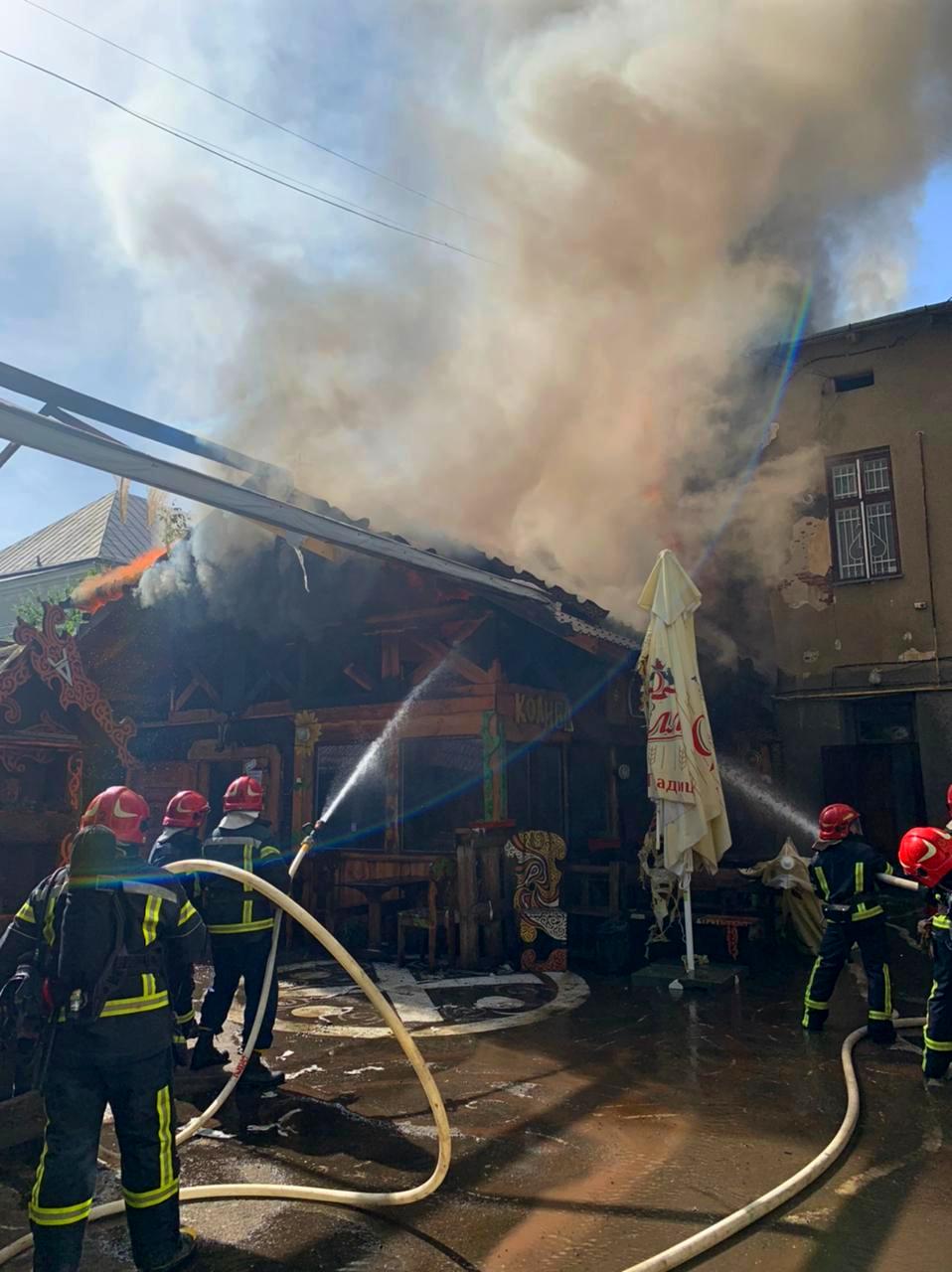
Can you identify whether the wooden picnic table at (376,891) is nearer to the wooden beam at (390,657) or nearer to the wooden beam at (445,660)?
the wooden beam at (445,660)

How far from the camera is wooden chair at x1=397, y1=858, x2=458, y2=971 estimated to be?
28.6 ft

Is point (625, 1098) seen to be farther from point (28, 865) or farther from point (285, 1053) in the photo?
point (28, 865)

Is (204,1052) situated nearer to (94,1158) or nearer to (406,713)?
(94,1158)

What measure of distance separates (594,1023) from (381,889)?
3.24 m

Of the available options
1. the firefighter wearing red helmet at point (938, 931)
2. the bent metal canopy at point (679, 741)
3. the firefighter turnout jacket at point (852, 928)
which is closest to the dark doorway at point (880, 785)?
the bent metal canopy at point (679, 741)

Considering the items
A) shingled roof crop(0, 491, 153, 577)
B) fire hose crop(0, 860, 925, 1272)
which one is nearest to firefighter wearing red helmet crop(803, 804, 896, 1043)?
fire hose crop(0, 860, 925, 1272)

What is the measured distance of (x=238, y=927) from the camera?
563cm

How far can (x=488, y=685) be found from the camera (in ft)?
31.6

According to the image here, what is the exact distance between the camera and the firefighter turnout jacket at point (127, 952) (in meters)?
3.21

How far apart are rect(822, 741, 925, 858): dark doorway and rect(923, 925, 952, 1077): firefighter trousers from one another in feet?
25.5

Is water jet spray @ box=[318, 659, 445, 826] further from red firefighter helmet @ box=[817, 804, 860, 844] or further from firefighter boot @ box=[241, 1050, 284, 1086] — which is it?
red firefighter helmet @ box=[817, 804, 860, 844]

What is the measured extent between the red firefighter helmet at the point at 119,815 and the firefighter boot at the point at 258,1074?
7.30 feet

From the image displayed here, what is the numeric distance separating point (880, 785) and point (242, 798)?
32.9 feet

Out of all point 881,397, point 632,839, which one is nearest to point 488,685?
point 632,839
